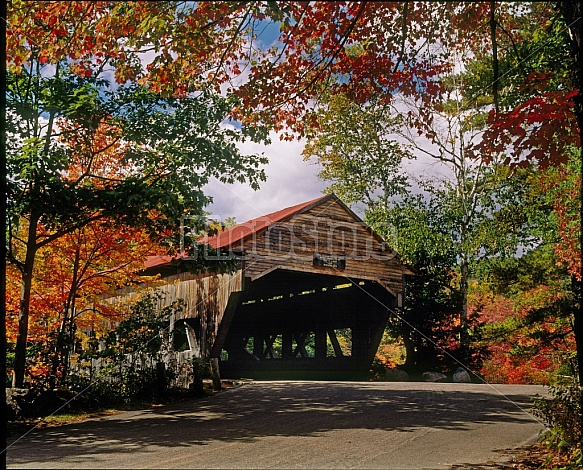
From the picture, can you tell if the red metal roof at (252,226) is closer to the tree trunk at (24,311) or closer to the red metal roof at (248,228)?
the red metal roof at (248,228)

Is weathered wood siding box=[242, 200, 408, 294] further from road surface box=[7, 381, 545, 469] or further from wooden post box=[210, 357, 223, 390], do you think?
road surface box=[7, 381, 545, 469]

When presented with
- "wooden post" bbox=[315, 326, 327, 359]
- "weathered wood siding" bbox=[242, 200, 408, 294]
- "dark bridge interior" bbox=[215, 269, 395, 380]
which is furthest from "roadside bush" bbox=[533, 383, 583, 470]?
"wooden post" bbox=[315, 326, 327, 359]

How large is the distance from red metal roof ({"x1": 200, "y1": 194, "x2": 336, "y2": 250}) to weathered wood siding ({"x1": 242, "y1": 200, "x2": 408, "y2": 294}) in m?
0.17

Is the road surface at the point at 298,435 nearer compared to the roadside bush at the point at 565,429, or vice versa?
the roadside bush at the point at 565,429

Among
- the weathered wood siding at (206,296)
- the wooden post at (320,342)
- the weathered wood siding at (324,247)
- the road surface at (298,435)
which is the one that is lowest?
the road surface at (298,435)

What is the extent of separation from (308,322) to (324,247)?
23.9 feet

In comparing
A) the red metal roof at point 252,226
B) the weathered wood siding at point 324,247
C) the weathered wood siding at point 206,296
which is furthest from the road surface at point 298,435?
the weathered wood siding at point 324,247

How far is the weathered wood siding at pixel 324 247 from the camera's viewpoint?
17375 millimetres

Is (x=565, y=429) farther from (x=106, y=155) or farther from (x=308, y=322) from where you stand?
(x=308, y=322)

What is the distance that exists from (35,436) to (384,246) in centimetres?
1396

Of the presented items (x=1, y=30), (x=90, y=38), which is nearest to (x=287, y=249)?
(x=90, y=38)

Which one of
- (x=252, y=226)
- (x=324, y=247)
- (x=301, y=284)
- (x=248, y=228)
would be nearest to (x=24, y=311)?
(x=248, y=228)

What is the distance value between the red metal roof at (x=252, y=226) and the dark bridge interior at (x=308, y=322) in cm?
176

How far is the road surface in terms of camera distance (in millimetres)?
6371
